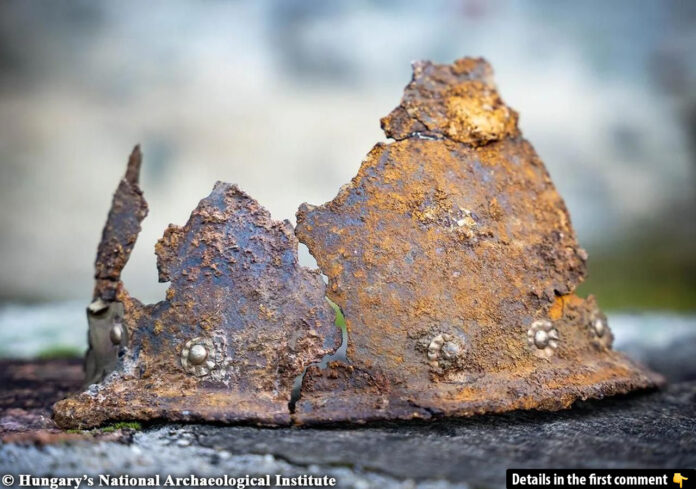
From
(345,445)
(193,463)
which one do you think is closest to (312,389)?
(345,445)

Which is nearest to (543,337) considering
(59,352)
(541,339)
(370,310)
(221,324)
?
(541,339)

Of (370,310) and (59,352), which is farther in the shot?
(59,352)

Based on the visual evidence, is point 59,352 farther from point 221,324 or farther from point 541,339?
point 541,339

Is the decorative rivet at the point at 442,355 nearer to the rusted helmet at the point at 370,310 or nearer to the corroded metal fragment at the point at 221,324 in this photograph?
the rusted helmet at the point at 370,310

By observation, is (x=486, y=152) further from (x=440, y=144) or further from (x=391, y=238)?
(x=391, y=238)

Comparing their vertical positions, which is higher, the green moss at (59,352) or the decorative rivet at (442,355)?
the green moss at (59,352)

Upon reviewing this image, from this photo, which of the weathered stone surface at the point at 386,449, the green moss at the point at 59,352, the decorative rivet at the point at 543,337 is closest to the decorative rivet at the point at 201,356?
the weathered stone surface at the point at 386,449
